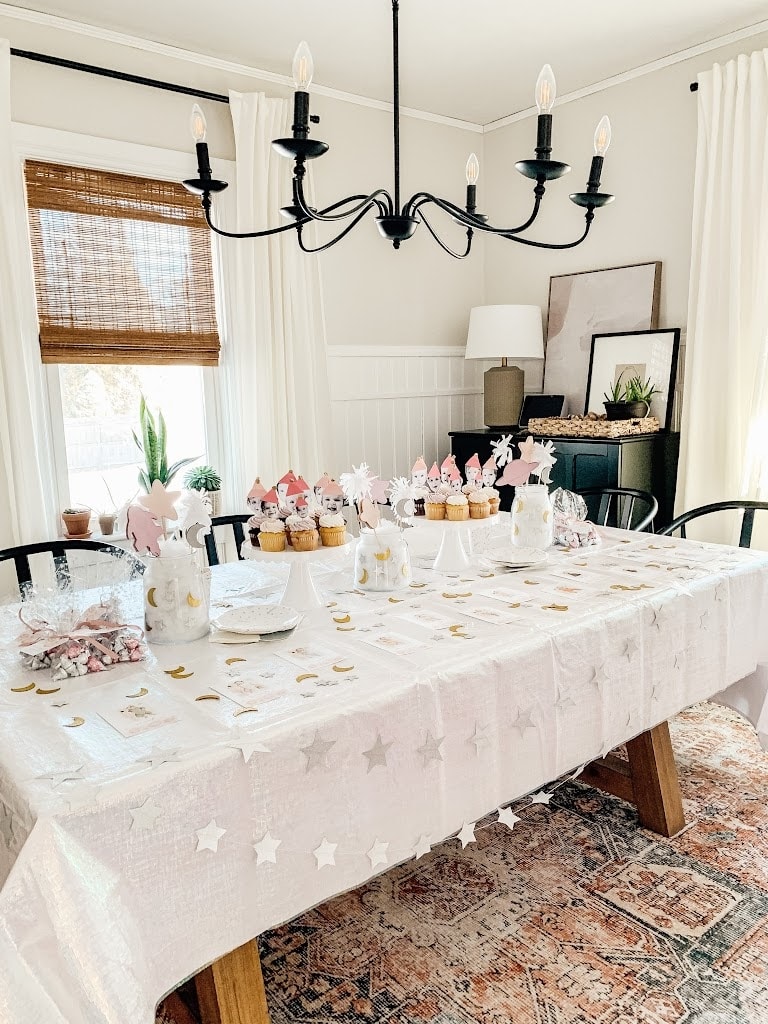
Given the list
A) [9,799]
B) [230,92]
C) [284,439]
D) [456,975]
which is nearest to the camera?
[9,799]

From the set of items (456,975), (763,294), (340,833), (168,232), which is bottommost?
(456,975)

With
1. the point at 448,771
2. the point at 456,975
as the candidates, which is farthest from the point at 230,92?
the point at 456,975

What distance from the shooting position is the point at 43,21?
284 cm

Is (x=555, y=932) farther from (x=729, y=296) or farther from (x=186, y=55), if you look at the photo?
(x=186, y=55)

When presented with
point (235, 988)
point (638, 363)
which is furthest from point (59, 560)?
point (638, 363)

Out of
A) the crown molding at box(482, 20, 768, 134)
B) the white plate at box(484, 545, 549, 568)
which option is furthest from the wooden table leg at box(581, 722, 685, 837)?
the crown molding at box(482, 20, 768, 134)

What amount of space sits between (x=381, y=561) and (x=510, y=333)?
2.37 metres

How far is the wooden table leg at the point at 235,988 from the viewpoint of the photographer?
1.18 meters

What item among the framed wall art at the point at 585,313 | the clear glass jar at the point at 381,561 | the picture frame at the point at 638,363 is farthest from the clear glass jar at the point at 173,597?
the framed wall art at the point at 585,313

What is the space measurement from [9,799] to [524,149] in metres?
4.04

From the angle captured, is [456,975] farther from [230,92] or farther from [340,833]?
[230,92]

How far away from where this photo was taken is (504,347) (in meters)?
3.80

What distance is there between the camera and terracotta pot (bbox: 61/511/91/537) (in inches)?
118

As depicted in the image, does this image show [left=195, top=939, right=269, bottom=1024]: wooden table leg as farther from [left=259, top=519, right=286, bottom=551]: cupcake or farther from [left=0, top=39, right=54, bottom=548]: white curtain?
[left=0, top=39, right=54, bottom=548]: white curtain
